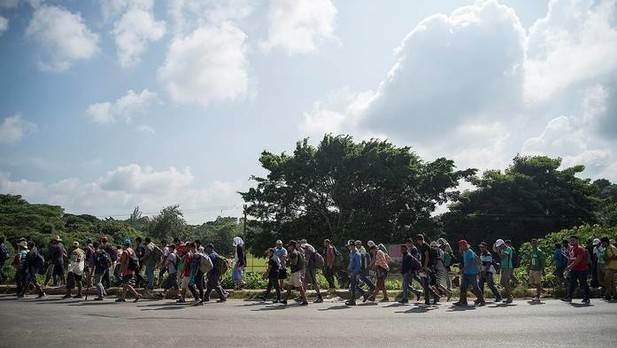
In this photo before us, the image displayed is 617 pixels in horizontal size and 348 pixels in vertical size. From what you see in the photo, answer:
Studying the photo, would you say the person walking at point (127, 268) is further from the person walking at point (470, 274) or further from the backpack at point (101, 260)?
the person walking at point (470, 274)

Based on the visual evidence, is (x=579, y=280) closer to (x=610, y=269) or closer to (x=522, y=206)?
(x=610, y=269)

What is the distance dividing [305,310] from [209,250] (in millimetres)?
3890

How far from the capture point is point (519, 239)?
144ft

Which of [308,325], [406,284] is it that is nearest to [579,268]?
[406,284]

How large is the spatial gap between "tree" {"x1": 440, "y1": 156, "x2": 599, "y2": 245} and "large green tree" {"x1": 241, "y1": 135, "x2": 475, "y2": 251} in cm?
663

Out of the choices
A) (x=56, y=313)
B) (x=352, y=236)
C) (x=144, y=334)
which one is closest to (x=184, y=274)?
(x=56, y=313)

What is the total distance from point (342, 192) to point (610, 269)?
25.8 m

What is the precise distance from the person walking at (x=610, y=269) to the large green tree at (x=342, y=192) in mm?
23614

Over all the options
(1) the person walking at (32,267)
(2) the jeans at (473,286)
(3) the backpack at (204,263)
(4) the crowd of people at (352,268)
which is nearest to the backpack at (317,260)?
(4) the crowd of people at (352,268)

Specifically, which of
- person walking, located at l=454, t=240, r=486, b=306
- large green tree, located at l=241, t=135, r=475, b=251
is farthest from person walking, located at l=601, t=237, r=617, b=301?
large green tree, located at l=241, t=135, r=475, b=251

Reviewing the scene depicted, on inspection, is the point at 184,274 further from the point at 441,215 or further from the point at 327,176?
the point at 441,215

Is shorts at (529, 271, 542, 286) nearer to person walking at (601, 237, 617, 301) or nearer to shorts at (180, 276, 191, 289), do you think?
person walking at (601, 237, 617, 301)

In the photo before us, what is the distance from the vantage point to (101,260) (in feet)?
47.9

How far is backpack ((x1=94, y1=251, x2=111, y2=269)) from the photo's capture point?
47.9 ft
